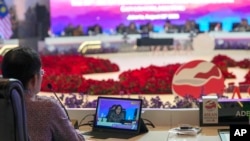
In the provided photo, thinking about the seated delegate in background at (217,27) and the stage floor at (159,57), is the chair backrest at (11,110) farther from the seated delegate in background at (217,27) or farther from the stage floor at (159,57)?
the seated delegate in background at (217,27)

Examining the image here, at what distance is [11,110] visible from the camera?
1.73 metres

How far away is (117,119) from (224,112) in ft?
2.12

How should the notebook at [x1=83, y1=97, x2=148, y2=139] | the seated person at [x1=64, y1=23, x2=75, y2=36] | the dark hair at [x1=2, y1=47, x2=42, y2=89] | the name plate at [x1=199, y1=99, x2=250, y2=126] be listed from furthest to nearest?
the seated person at [x1=64, y1=23, x2=75, y2=36] → the name plate at [x1=199, y1=99, x2=250, y2=126] → the notebook at [x1=83, y1=97, x2=148, y2=139] → the dark hair at [x1=2, y1=47, x2=42, y2=89]

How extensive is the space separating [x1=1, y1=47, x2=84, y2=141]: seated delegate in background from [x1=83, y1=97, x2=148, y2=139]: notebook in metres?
0.70

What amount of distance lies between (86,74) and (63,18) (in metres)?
0.88

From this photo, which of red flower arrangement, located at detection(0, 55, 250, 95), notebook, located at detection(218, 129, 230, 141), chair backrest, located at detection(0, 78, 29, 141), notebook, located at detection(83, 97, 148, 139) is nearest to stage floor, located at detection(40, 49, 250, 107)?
red flower arrangement, located at detection(0, 55, 250, 95)

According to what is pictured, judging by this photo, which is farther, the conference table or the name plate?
the name plate

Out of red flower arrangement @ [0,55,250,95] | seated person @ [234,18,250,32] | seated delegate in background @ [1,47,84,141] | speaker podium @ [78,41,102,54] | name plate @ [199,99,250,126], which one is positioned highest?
seated delegate in background @ [1,47,84,141]

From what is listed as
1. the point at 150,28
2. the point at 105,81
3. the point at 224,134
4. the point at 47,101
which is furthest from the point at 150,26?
the point at 47,101

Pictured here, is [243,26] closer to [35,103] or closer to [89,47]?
[89,47]

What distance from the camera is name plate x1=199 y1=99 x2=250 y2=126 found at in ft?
10.4

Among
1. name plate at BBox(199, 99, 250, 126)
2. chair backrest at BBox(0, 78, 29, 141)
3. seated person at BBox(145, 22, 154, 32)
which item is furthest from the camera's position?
seated person at BBox(145, 22, 154, 32)

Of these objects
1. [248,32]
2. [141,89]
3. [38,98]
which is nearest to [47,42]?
[141,89]

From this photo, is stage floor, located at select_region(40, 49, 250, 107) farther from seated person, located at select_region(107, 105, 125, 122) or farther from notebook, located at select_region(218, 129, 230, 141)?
notebook, located at select_region(218, 129, 230, 141)
